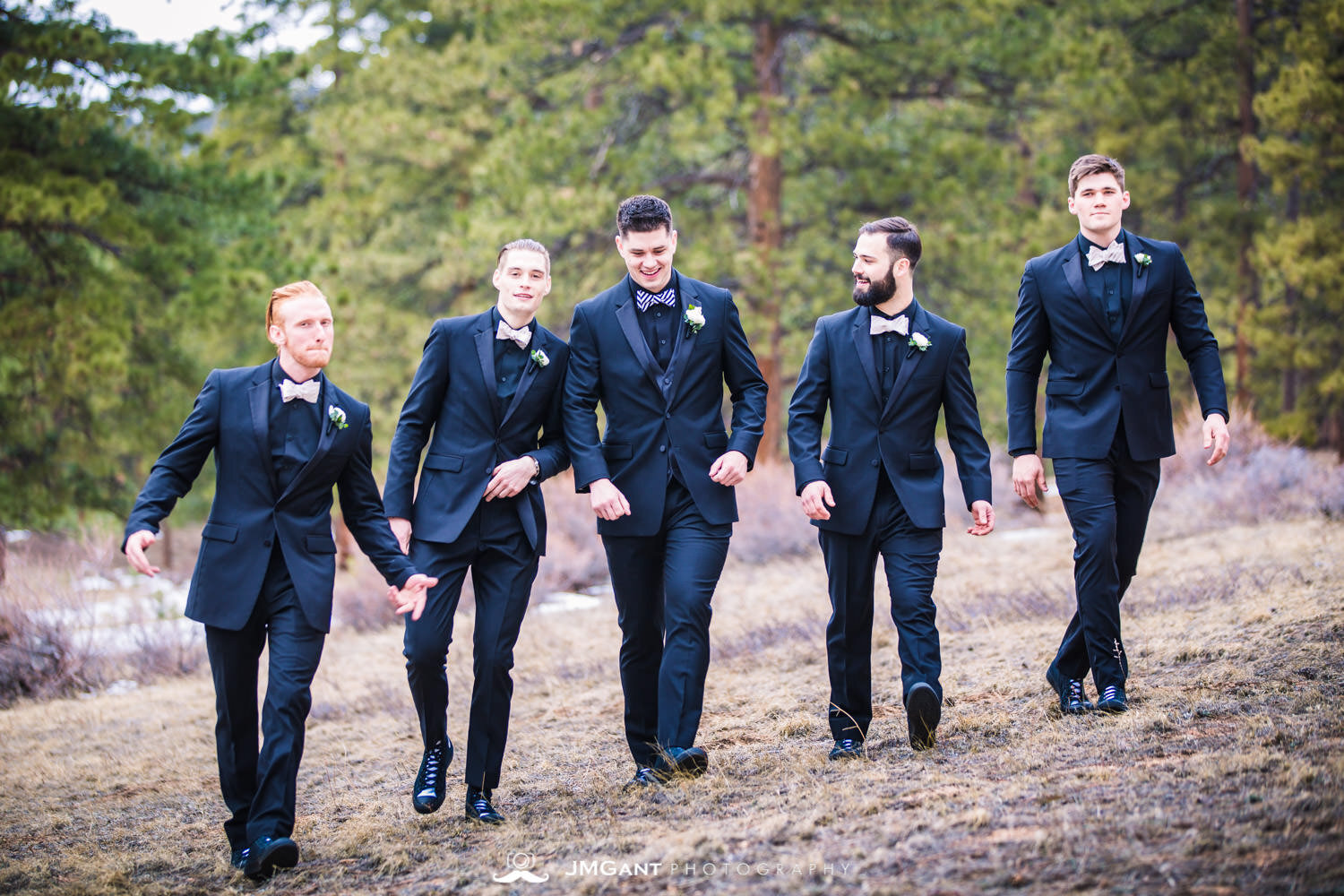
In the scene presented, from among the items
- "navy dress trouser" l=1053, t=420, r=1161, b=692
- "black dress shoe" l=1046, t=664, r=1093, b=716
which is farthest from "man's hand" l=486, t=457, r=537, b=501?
"black dress shoe" l=1046, t=664, r=1093, b=716

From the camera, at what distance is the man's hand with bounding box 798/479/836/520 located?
5.06 m

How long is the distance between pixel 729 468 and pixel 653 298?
815 mm

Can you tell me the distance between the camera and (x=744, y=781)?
5109mm

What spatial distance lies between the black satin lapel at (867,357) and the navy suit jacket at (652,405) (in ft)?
1.49

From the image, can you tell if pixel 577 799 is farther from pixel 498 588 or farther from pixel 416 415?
pixel 416 415

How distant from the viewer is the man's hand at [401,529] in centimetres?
504

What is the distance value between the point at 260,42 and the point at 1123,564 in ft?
72.4

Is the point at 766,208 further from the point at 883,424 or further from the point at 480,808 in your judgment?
the point at 480,808

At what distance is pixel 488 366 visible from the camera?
5.13 meters

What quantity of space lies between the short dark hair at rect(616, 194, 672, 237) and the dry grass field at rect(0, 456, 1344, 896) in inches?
91.2

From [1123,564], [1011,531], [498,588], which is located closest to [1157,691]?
[1123,564]

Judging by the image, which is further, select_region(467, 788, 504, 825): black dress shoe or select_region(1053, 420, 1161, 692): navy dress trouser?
select_region(1053, 420, 1161, 692): navy dress trouser

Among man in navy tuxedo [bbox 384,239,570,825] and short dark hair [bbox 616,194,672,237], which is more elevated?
short dark hair [bbox 616,194,672,237]

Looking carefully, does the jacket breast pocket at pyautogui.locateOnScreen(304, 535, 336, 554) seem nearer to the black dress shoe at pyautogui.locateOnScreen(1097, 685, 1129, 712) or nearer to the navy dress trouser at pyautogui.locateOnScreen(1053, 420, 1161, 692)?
the navy dress trouser at pyautogui.locateOnScreen(1053, 420, 1161, 692)
